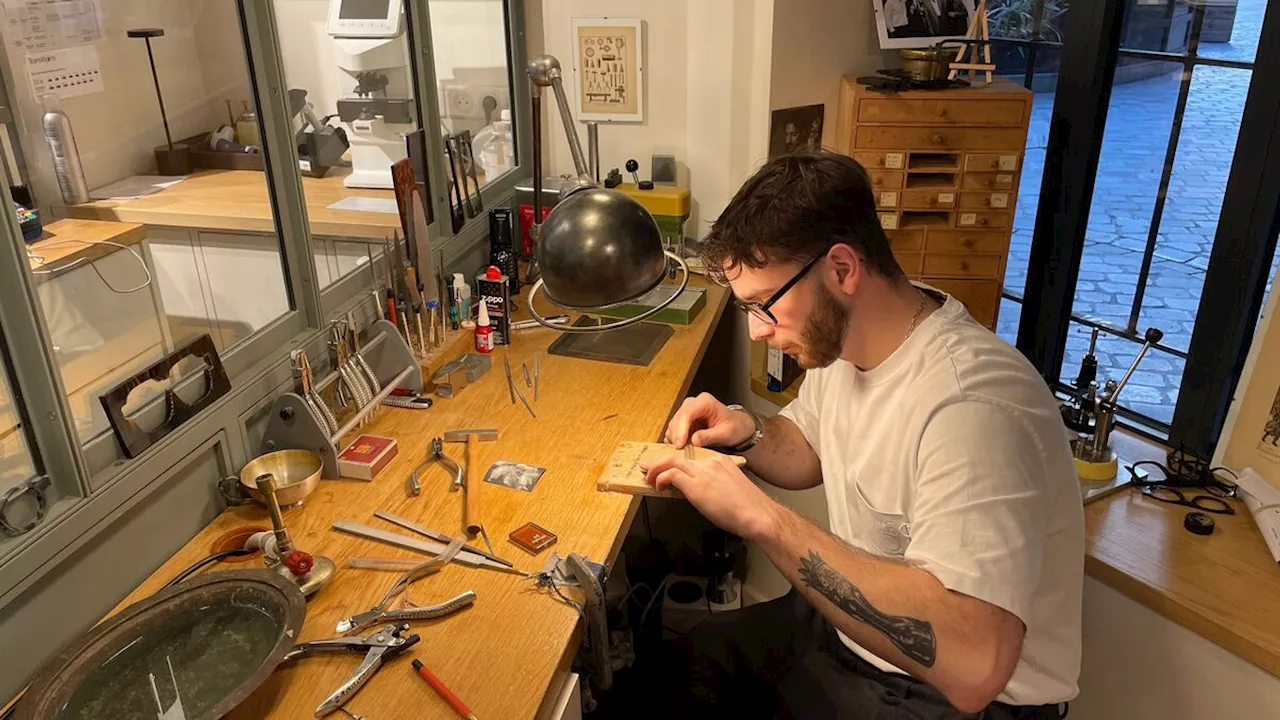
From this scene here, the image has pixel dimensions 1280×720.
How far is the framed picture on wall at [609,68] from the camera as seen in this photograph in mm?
2662

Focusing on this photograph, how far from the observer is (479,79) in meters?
2.91

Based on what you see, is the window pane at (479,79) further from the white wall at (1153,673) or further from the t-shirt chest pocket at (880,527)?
the white wall at (1153,673)

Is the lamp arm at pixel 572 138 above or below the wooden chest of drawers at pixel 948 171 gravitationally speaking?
above

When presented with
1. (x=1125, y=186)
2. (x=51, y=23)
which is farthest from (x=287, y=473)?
(x=1125, y=186)

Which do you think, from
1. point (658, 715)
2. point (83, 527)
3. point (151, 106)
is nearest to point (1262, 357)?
point (658, 715)

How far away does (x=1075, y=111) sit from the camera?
2248mm

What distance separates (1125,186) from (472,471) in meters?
2.04

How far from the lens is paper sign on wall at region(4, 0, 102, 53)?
1979 mm

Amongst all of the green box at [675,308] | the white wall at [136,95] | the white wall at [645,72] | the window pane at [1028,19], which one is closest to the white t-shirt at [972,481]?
the green box at [675,308]

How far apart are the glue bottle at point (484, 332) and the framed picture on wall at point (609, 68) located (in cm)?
92

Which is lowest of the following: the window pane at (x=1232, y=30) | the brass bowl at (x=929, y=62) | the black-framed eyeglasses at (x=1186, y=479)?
the black-framed eyeglasses at (x=1186, y=479)

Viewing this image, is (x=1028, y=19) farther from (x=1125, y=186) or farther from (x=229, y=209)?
(x=229, y=209)

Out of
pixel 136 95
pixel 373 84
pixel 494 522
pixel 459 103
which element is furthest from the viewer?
pixel 459 103

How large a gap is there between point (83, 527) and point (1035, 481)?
4.43 feet
